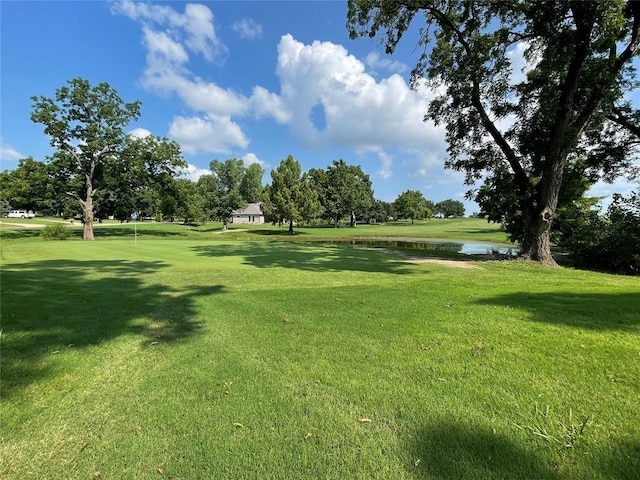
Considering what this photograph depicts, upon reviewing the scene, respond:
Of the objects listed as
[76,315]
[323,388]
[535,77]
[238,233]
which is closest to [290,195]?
[238,233]

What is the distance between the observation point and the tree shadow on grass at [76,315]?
4195 millimetres

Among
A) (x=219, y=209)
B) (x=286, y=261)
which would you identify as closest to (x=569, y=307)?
(x=286, y=261)

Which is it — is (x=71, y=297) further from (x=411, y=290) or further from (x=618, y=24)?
(x=618, y=24)

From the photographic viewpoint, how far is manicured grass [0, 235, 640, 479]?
2549mm

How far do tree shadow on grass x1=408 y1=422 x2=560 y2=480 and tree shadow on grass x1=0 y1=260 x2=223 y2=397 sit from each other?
380cm

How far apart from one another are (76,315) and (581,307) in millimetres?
8732

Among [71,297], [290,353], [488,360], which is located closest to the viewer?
[488,360]

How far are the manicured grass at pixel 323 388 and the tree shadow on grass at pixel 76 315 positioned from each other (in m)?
0.04

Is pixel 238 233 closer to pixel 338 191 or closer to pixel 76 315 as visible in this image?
pixel 338 191

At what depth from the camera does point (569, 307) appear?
19.3 ft

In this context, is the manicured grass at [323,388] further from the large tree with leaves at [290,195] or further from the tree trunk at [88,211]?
the large tree with leaves at [290,195]

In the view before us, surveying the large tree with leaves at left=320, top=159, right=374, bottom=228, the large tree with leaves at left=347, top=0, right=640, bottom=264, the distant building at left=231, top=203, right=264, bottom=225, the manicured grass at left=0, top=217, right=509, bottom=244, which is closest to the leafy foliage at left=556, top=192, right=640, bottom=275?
the large tree with leaves at left=347, top=0, right=640, bottom=264

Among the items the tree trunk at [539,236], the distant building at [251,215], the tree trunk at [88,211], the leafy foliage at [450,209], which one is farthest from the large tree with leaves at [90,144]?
the leafy foliage at [450,209]

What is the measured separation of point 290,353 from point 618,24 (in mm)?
13650
